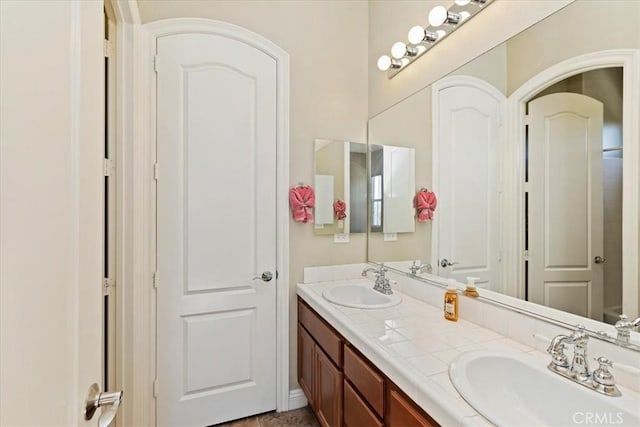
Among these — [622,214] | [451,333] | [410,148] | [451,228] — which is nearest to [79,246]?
[451,333]

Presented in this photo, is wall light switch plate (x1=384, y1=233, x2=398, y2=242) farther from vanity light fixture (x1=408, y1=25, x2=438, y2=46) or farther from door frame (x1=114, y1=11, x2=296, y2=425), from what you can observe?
door frame (x1=114, y1=11, x2=296, y2=425)

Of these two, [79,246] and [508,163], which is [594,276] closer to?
[508,163]

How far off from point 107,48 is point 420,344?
2000 mm

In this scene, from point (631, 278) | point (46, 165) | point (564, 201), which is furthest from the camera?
point (564, 201)

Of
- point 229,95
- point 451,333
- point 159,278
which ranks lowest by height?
point 451,333

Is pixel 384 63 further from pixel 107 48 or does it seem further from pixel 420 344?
pixel 420 344

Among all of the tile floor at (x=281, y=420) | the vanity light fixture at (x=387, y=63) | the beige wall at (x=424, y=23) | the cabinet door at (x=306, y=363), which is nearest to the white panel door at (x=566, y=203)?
the beige wall at (x=424, y=23)

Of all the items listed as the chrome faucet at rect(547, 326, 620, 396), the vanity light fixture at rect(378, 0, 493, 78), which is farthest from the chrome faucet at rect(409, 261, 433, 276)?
the vanity light fixture at rect(378, 0, 493, 78)

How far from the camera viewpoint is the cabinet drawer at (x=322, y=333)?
1465mm

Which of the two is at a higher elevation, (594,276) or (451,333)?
(594,276)

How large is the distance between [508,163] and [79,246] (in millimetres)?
1477

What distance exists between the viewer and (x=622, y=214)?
0.96 meters

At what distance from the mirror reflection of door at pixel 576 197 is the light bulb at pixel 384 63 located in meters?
1.07

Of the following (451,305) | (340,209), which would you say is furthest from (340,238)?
(451,305)
